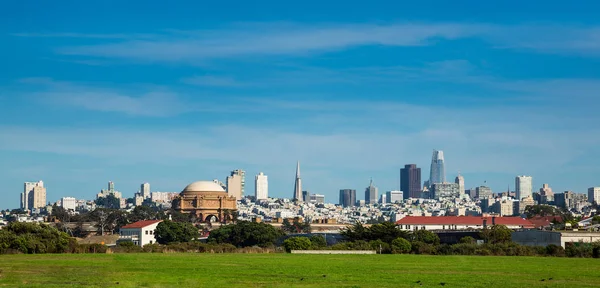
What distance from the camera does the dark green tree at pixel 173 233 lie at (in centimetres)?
12075

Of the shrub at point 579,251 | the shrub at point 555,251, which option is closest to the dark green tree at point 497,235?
the shrub at point 555,251

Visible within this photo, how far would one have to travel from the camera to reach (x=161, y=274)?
37.4m

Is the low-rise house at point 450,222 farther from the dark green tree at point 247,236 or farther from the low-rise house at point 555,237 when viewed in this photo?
the low-rise house at point 555,237

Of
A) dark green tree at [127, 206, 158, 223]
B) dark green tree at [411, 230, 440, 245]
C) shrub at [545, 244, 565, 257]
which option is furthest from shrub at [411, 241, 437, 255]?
dark green tree at [127, 206, 158, 223]

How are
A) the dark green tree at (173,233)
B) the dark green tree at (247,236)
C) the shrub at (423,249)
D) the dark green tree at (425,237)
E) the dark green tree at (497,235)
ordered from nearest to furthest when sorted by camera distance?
the shrub at (423,249), the dark green tree at (497,235), the dark green tree at (425,237), the dark green tree at (247,236), the dark green tree at (173,233)

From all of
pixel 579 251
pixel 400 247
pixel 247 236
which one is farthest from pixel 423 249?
pixel 247 236

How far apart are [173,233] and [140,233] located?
15.2 metres

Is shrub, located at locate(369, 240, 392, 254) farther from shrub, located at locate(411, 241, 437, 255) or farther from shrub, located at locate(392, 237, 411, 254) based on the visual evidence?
shrub, located at locate(411, 241, 437, 255)

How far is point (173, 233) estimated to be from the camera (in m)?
121

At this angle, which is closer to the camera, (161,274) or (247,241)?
(161,274)

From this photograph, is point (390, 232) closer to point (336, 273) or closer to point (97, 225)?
point (336, 273)

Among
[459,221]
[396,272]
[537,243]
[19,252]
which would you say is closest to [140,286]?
[396,272]

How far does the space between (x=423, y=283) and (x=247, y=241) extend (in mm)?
78595

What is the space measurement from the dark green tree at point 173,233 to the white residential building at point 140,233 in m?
9.77
